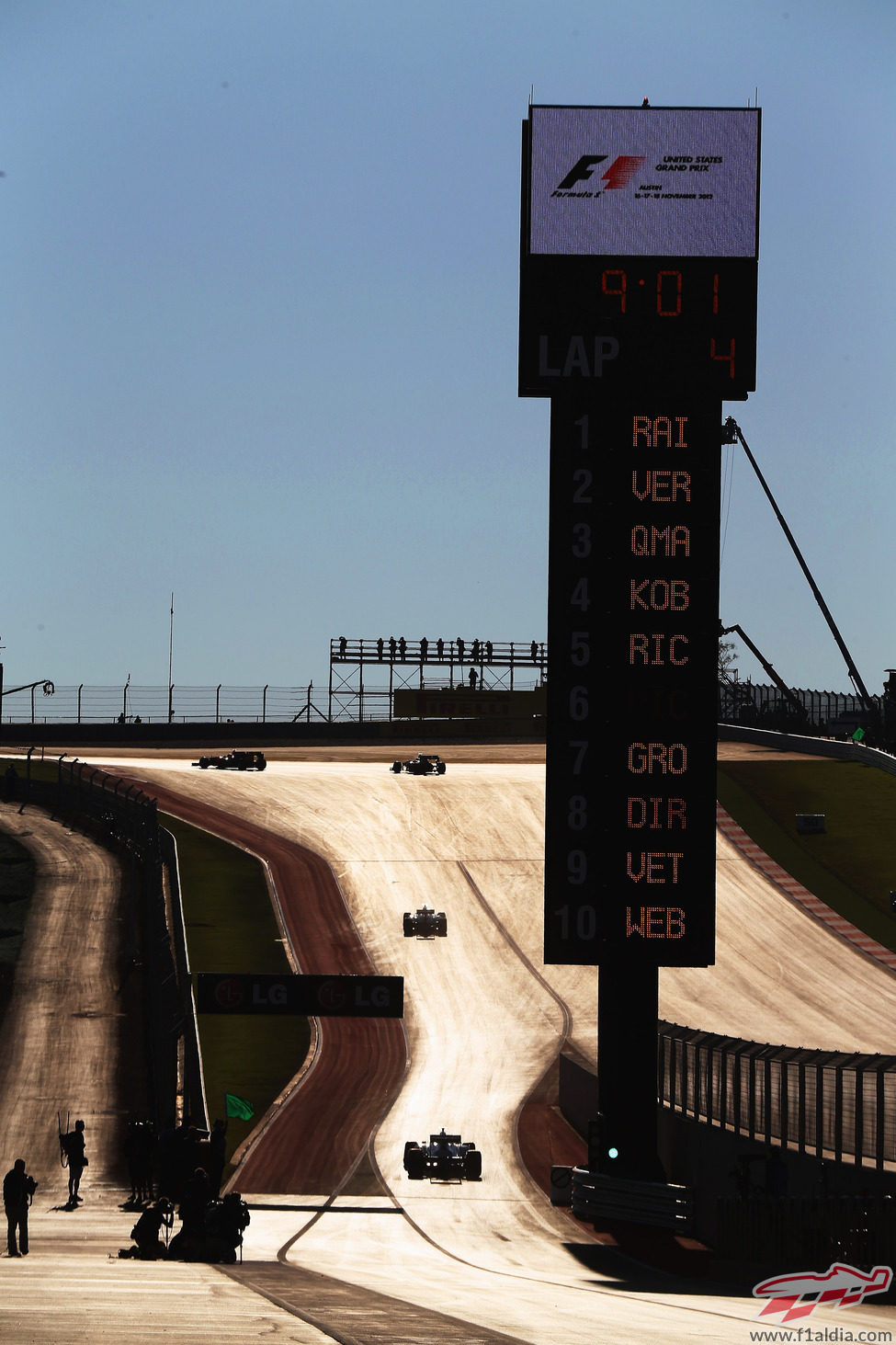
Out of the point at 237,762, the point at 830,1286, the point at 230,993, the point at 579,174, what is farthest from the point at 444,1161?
the point at 237,762

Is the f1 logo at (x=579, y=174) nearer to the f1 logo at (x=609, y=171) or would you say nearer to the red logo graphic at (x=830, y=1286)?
the f1 logo at (x=609, y=171)

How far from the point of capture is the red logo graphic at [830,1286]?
20938 mm

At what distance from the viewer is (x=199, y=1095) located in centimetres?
3409

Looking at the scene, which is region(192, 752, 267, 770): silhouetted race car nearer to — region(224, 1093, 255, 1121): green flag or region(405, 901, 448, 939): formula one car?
region(405, 901, 448, 939): formula one car

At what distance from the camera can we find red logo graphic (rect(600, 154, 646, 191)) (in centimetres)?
2783

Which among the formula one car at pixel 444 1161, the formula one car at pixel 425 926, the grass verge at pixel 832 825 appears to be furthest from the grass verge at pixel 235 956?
the grass verge at pixel 832 825

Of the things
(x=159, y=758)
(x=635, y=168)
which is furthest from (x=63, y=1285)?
(x=159, y=758)

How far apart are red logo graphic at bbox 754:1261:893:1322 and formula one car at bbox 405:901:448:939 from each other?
31215 mm

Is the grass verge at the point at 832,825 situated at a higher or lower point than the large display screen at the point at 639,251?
lower

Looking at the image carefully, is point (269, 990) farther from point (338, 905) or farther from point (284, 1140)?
point (338, 905)

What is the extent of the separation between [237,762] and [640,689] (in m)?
57.8

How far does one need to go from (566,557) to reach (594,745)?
10.5 ft

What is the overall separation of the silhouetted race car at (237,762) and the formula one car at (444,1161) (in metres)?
50.4

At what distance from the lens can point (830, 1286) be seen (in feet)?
72.8
